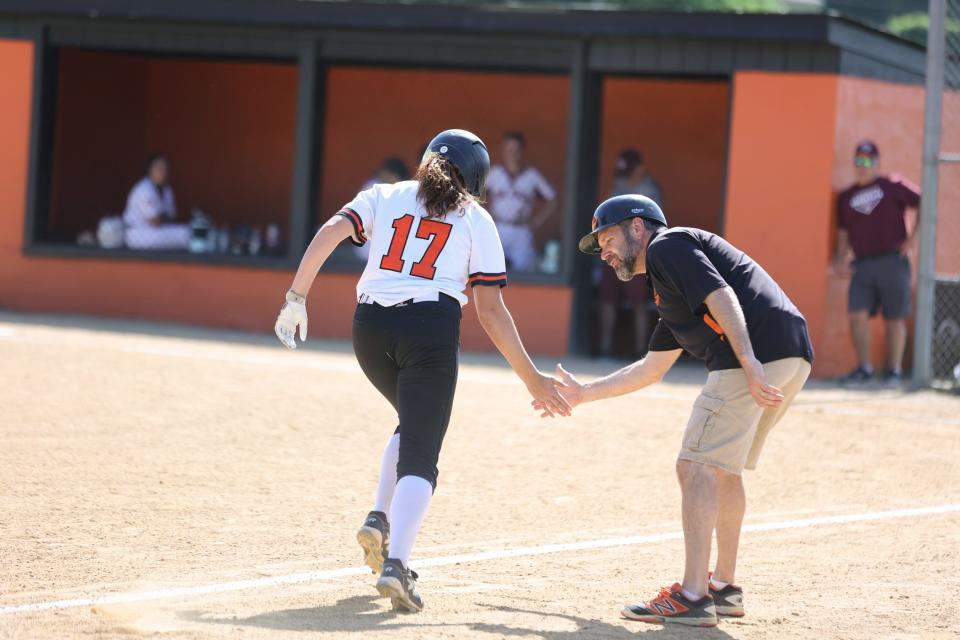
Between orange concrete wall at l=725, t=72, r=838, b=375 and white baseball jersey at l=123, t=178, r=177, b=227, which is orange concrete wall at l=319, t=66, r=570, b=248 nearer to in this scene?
white baseball jersey at l=123, t=178, r=177, b=227

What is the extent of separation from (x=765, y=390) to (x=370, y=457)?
11.7 feet

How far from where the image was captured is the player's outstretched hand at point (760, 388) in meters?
4.54

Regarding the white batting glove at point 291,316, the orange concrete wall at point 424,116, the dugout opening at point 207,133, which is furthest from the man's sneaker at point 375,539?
the dugout opening at point 207,133

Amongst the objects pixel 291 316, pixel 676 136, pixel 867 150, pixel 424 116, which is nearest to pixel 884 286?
pixel 867 150

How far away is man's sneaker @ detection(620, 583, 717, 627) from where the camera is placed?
4648 millimetres

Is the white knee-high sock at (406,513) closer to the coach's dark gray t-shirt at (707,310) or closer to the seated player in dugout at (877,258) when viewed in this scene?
the coach's dark gray t-shirt at (707,310)

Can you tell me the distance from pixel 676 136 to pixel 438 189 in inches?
441

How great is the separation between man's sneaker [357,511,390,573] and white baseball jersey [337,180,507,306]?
0.82m

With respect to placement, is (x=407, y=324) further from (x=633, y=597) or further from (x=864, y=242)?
(x=864, y=242)

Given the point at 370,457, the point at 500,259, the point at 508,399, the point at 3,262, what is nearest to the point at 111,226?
the point at 3,262

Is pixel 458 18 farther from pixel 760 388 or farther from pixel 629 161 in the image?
pixel 760 388

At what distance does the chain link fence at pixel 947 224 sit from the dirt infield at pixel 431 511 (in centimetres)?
113

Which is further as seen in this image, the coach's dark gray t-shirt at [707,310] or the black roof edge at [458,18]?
the black roof edge at [458,18]

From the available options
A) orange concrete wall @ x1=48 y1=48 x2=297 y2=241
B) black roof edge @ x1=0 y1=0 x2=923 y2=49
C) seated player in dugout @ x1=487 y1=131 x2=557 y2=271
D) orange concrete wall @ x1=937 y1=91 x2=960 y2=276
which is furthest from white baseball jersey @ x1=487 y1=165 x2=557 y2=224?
orange concrete wall @ x1=48 y1=48 x2=297 y2=241
